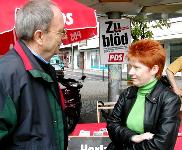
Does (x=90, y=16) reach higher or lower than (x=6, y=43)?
higher

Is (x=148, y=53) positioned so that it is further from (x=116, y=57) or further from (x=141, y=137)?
(x=116, y=57)

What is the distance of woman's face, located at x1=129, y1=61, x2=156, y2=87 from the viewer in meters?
3.04

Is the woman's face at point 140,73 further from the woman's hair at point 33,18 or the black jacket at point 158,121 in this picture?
the woman's hair at point 33,18

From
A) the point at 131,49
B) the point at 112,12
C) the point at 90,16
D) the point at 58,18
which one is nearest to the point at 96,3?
the point at 112,12

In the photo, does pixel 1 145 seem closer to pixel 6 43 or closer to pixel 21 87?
pixel 21 87

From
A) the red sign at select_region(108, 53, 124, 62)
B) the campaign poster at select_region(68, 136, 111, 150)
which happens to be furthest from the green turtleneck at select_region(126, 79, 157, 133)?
the red sign at select_region(108, 53, 124, 62)

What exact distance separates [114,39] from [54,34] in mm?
6058

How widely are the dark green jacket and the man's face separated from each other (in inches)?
4.7

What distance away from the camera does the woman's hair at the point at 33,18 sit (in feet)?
6.92

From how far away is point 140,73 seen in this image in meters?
3.04

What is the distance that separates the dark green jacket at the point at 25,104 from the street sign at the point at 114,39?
6.06 metres

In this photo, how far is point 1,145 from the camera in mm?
2064

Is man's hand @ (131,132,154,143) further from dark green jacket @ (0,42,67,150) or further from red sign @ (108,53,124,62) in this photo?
red sign @ (108,53,124,62)

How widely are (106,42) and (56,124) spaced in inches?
240
